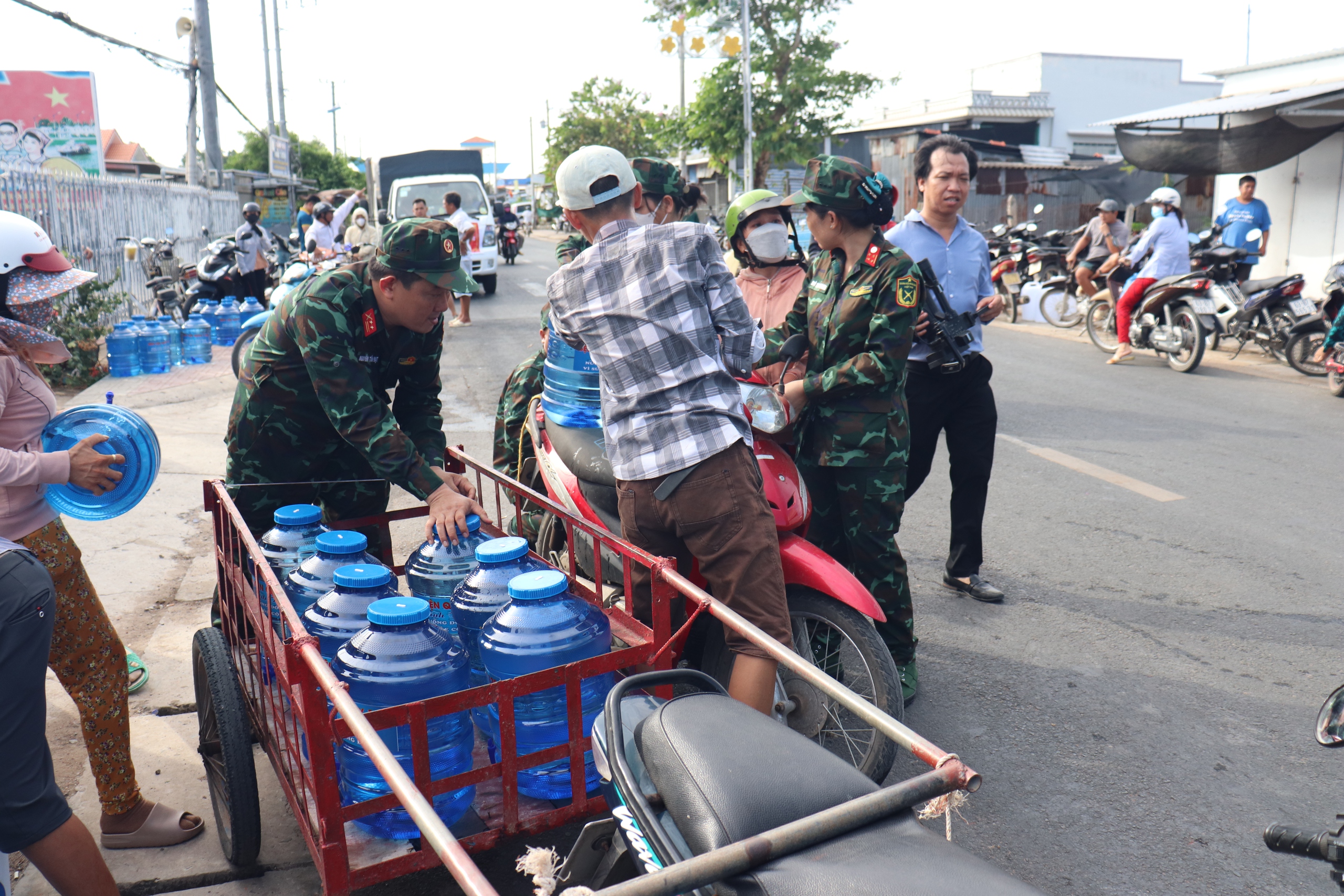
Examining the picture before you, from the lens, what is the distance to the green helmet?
4191 mm

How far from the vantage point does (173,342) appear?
428 inches

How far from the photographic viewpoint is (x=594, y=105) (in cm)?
4759

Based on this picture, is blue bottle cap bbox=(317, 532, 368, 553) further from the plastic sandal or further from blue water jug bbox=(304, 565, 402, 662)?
the plastic sandal

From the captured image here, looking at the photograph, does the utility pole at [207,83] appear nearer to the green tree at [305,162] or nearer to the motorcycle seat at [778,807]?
the motorcycle seat at [778,807]

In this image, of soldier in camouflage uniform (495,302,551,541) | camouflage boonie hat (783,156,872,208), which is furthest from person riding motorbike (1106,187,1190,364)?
camouflage boonie hat (783,156,872,208)

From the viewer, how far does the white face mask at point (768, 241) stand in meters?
4.20

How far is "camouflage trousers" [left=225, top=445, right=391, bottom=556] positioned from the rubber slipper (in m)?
0.92

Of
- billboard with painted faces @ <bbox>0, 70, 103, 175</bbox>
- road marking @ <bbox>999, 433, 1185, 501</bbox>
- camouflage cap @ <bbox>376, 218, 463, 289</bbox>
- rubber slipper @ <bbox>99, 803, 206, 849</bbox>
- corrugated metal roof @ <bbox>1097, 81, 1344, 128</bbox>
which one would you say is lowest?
rubber slipper @ <bbox>99, 803, 206, 849</bbox>

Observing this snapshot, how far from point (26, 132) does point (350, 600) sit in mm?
20478

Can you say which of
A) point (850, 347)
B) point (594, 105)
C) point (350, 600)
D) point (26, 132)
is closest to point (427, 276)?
point (350, 600)

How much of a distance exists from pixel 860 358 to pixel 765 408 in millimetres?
361

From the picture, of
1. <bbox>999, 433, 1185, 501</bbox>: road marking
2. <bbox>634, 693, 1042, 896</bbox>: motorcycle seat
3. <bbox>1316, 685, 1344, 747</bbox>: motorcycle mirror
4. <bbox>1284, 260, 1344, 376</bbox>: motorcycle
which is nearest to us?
<bbox>634, 693, 1042, 896</bbox>: motorcycle seat

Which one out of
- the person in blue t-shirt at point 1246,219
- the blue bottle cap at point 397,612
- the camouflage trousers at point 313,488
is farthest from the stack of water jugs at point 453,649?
the person in blue t-shirt at point 1246,219

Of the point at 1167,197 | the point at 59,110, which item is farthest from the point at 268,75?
the point at 1167,197
